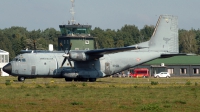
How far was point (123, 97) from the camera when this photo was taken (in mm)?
31094

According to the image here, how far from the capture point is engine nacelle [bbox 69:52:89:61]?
46541 mm

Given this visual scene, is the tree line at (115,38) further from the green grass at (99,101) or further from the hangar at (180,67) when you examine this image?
the green grass at (99,101)

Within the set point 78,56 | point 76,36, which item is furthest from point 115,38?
point 78,56

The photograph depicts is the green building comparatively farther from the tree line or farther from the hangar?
the tree line

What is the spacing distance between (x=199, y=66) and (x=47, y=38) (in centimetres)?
7949

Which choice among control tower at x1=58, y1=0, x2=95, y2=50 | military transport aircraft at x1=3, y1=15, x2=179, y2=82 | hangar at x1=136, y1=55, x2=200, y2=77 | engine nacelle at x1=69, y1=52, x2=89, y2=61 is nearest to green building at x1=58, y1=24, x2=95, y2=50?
control tower at x1=58, y1=0, x2=95, y2=50

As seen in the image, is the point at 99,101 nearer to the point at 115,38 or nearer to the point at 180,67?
the point at 180,67

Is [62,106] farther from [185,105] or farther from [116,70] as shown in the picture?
[116,70]

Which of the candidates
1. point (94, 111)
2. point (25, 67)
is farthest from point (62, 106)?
point (25, 67)

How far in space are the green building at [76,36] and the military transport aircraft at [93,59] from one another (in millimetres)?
30532

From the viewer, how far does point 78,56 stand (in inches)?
1848

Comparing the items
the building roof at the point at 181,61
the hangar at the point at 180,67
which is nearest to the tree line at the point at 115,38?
the building roof at the point at 181,61

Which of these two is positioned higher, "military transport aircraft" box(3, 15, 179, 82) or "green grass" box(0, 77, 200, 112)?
"military transport aircraft" box(3, 15, 179, 82)

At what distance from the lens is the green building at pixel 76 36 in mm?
81000
